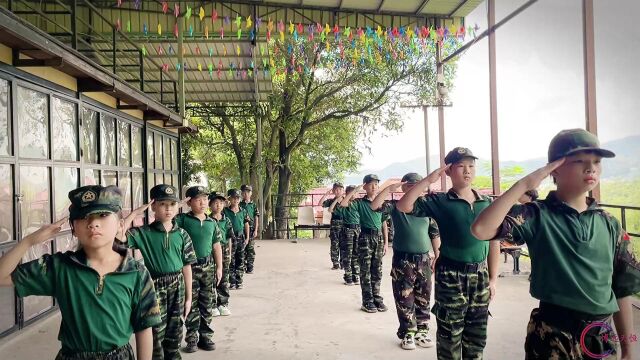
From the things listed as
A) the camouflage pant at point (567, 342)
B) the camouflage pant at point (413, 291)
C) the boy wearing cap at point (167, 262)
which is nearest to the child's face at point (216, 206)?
the boy wearing cap at point (167, 262)

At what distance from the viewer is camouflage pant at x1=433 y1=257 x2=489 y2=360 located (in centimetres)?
330

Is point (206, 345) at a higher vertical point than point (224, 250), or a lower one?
lower

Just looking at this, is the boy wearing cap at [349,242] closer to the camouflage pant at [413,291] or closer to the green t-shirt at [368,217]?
the green t-shirt at [368,217]

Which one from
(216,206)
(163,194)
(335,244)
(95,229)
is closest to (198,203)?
(163,194)

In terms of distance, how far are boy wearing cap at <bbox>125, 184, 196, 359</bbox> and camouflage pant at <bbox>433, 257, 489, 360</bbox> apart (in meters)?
1.95

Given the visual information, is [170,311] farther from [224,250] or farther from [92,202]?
[224,250]

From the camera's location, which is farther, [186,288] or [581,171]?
[186,288]

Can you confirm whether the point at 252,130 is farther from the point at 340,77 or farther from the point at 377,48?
the point at 377,48

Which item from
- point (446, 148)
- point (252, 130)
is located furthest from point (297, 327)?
point (252, 130)

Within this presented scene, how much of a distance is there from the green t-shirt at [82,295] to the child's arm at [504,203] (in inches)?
63.0

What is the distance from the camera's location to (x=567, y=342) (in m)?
2.14

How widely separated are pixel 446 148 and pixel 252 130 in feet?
30.9

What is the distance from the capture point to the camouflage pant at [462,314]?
3.30 metres

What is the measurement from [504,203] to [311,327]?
3909 mm
